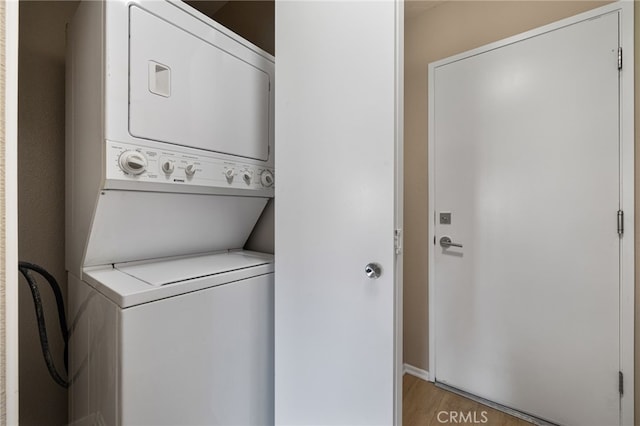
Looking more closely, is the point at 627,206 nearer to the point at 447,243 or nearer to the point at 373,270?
the point at 447,243

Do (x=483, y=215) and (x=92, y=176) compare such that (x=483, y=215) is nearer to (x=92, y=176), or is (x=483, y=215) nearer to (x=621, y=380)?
(x=621, y=380)

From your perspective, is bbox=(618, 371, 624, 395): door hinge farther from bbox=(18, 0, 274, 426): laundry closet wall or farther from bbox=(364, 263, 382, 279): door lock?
bbox=(18, 0, 274, 426): laundry closet wall

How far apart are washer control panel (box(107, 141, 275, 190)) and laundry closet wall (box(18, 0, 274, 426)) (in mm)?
852

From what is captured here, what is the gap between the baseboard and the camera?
82.6 inches

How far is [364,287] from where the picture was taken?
1054 mm

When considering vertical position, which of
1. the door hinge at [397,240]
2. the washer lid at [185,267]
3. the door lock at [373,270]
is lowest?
the washer lid at [185,267]

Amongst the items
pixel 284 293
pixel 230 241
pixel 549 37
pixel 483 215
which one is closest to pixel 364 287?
pixel 284 293

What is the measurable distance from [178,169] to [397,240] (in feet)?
2.92

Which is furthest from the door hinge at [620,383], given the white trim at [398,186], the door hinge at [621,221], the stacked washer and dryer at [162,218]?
the stacked washer and dryer at [162,218]

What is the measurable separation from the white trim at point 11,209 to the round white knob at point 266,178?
101 centimetres

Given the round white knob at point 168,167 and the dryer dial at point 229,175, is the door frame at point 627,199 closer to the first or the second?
the dryer dial at point 229,175

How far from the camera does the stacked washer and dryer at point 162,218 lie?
3.09ft

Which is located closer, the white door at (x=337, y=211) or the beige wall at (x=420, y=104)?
the white door at (x=337, y=211)

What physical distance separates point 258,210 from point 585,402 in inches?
80.5
